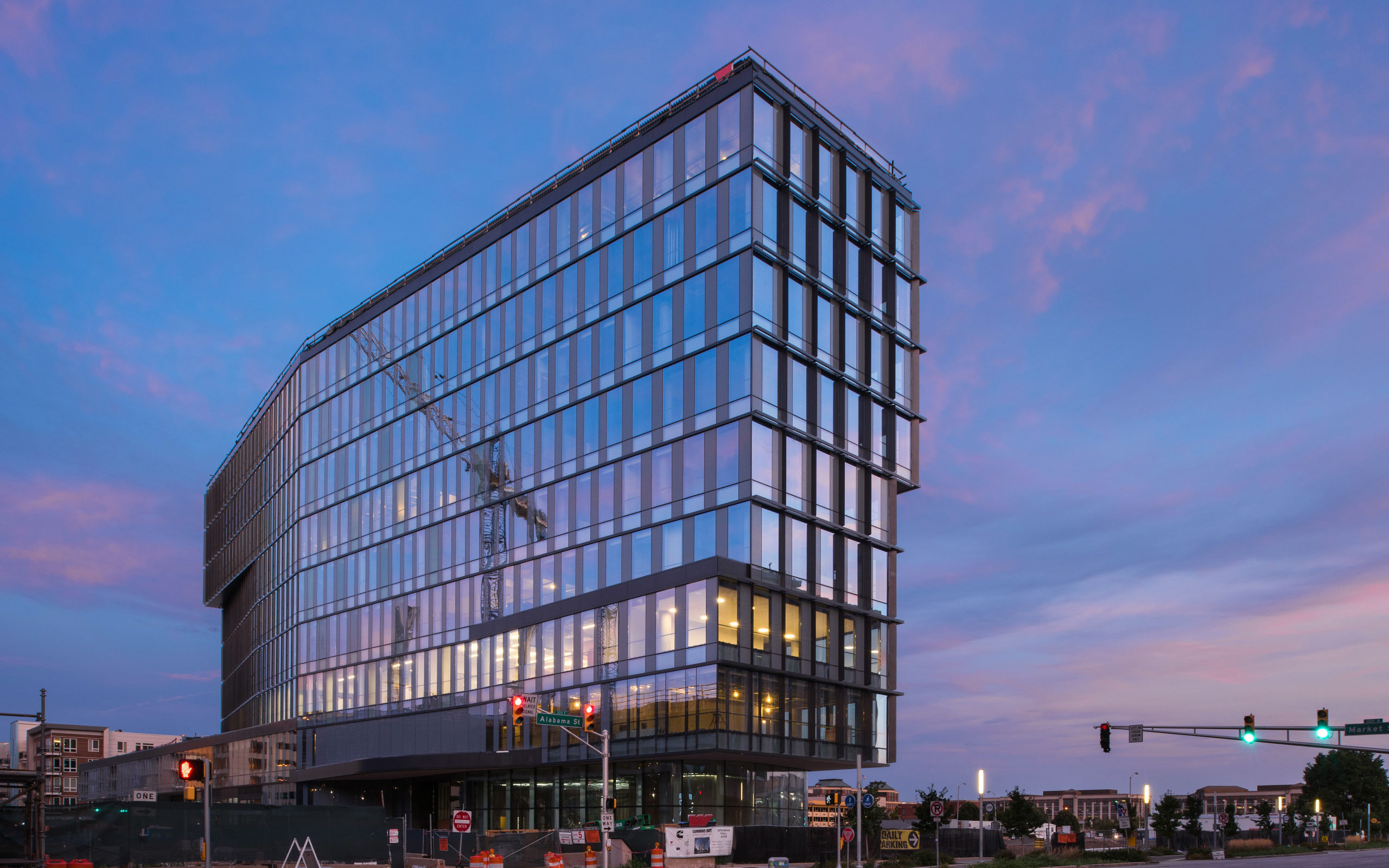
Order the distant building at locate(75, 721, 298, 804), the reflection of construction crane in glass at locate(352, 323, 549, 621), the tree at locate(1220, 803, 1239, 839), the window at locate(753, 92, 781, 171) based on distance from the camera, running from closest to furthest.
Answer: the window at locate(753, 92, 781, 171)
the reflection of construction crane in glass at locate(352, 323, 549, 621)
the distant building at locate(75, 721, 298, 804)
the tree at locate(1220, 803, 1239, 839)

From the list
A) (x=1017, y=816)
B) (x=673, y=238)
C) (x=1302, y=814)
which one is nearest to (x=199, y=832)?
(x=673, y=238)

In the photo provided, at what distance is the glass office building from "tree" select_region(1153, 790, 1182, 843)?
3994 cm

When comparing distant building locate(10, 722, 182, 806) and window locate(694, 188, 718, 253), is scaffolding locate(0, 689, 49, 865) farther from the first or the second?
distant building locate(10, 722, 182, 806)

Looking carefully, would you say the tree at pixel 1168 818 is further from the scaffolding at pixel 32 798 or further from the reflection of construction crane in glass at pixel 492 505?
the scaffolding at pixel 32 798

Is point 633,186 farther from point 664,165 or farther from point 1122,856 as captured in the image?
point 1122,856

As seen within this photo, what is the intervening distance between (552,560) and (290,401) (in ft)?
134

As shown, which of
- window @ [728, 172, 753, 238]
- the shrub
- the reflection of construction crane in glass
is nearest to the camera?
window @ [728, 172, 753, 238]

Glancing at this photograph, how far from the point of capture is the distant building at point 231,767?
89.6 metres

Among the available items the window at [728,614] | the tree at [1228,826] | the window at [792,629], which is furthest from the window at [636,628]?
the tree at [1228,826]

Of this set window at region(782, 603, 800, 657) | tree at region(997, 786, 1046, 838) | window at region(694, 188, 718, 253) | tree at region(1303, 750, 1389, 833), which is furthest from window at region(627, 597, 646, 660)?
tree at region(1303, 750, 1389, 833)

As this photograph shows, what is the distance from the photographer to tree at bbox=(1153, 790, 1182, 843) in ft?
313

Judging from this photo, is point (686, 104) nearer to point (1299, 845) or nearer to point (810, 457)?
point (810, 457)

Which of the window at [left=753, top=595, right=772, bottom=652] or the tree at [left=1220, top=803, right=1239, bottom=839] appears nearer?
the window at [left=753, top=595, right=772, bottom=652]

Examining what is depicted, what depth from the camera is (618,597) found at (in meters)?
63.1
